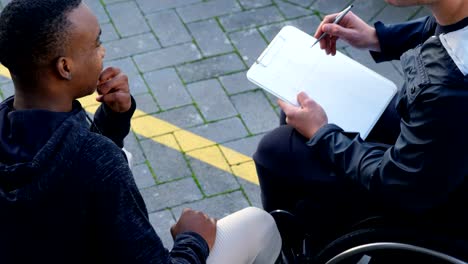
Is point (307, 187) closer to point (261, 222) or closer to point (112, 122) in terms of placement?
point (261, 222)

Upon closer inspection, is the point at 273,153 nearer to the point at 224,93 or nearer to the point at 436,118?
the point at 436,118

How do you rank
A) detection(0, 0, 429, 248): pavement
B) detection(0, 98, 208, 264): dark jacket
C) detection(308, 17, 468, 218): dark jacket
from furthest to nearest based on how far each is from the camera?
detection(0, 0, 429, 248): pavement, detection(308, 17, 468, 218): dark jacket, detection(0, 98, 208, 264): dark jacket

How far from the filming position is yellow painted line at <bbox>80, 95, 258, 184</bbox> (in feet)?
12.8

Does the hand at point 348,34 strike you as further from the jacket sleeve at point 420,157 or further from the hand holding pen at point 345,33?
the jacket sleeve at point 420,157

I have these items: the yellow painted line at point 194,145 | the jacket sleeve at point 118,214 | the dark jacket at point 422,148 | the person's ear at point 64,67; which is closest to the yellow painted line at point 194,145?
the yellow painted line at point 194,145

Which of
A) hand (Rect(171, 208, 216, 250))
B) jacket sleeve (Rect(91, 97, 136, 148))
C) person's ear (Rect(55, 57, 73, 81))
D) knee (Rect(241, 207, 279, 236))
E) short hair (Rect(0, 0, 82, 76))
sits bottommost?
knee (Rect(241, 207, 279, 236))

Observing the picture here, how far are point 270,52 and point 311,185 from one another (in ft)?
1.67

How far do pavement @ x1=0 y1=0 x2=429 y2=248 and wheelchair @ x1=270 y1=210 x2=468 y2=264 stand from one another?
1.05 m

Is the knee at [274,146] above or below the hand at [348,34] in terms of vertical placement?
below

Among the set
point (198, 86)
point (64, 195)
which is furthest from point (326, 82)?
point (198, 86)

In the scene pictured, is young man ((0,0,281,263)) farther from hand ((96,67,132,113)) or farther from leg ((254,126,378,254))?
leg ((254,126,378,254))

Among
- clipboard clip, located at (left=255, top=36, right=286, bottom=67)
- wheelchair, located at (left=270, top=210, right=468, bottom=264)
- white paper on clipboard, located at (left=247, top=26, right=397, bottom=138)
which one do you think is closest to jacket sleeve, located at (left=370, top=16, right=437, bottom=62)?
white paper on clipboard, located at (left=247, top=26, right=397, bottom=138)

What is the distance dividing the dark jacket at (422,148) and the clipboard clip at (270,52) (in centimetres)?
39

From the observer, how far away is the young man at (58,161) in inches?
76.9
